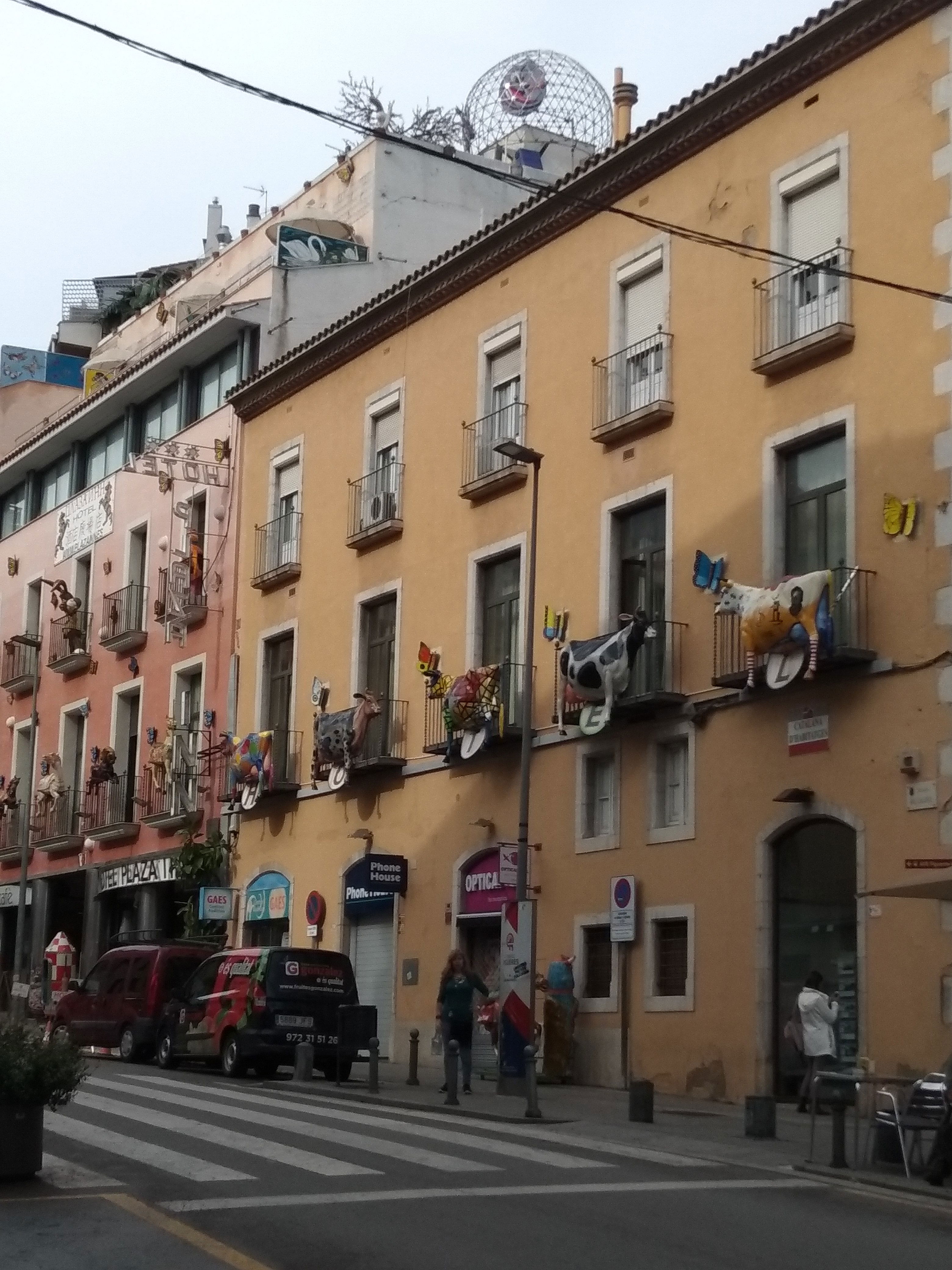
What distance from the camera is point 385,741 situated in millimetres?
30016

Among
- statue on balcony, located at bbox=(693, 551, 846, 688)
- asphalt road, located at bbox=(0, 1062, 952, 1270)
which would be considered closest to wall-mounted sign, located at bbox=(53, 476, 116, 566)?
statue on balcony, located at bbox=(693, 551, 846, 688)

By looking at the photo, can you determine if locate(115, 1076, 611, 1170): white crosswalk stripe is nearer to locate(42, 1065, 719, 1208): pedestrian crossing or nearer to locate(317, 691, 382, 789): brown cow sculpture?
locate(42, 1065, 719, 1208): pedestrian crossing

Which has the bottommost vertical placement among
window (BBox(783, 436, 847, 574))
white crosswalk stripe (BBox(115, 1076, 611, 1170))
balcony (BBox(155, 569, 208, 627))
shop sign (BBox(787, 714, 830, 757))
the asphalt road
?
the asphalt road

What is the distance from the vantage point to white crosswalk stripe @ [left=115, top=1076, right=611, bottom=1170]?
14.4 meters

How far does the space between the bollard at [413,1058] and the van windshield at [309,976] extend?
50.1 inches

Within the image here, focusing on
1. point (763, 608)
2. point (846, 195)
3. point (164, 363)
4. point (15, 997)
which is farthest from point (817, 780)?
point (164, 363)

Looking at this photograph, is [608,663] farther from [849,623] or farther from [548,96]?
[548,96]

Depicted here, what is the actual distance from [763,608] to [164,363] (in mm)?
22136

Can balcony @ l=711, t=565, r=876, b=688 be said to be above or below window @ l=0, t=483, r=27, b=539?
below

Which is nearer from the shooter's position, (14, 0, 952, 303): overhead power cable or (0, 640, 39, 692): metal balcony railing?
(14, 0, 952, 303): overhead power cable

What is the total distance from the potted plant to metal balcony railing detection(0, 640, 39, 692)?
112 feet

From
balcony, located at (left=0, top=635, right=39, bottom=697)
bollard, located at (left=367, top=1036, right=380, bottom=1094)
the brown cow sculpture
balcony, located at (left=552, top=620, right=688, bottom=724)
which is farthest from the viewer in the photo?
balcony, located at (left=0, top=635, right=39, bottom=697)

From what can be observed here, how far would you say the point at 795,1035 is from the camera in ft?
67.5

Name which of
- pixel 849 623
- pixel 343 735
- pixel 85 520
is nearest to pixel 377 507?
pixel 343 735
